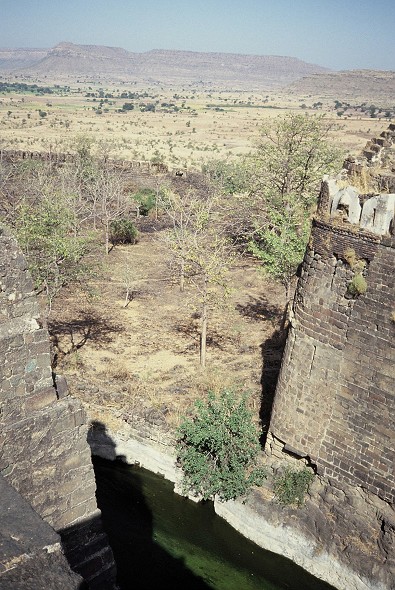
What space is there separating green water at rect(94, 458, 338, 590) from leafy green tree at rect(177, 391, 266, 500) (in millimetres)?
812

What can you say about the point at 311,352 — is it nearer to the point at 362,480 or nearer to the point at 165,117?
the point at 362,480

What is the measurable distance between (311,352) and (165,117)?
4014 inches

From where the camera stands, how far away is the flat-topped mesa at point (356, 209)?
28.6 ft

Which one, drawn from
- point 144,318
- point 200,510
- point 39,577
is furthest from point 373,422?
point 144,318

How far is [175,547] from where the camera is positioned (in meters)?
11.1

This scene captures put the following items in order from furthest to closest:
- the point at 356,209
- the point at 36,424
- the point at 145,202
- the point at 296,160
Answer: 1. the point at 145,202
2. the point at 296,160
3. the point at 356,209
4. the point at 36,424

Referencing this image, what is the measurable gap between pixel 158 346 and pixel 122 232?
13.7m

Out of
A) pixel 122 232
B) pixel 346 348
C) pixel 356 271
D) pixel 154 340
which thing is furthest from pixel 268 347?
pixel 122 232

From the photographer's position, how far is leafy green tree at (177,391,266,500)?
10.9 metres

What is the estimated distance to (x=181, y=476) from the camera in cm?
1230

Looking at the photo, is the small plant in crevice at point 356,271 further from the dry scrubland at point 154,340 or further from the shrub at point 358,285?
the dry scrubland at point 154,340

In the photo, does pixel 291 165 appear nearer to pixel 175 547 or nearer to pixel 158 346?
pixel 158 346

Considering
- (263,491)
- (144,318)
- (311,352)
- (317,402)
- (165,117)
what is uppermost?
(311,352)

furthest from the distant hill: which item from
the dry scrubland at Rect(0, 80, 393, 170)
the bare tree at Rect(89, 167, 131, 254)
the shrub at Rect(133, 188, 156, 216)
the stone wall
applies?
the stone wall
